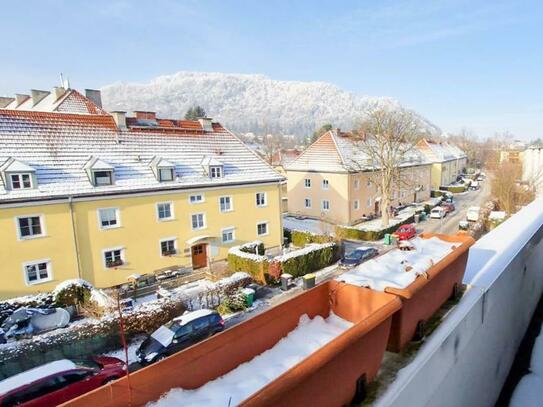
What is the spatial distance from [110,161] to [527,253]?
17.0 meters

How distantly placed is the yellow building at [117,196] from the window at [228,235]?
0.21ft

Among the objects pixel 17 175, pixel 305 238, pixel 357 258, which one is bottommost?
pixel 357 258

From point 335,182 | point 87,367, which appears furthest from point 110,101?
point 87,367

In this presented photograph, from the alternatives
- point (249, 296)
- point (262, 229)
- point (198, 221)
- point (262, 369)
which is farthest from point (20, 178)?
point (262, 369)

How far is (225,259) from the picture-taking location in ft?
64.9

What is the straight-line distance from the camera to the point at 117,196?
16000 mm

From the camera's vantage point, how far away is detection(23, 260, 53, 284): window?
14.0m

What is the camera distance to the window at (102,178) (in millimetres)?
15648

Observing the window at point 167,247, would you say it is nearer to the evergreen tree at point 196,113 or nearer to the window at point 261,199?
the window at point 261,199

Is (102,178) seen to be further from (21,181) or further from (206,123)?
(206,123)

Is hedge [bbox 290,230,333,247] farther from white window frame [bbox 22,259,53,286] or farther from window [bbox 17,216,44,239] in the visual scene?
window [bbox 17,216,44,239]

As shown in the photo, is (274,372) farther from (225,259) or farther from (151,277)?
(225,259)

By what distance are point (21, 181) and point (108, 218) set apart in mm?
3718

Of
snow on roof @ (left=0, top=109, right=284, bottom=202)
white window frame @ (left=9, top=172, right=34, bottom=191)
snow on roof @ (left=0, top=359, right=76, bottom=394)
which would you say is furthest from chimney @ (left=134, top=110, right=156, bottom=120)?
snow on roof @ (left=0, top=359, right=76, bottom=394)
